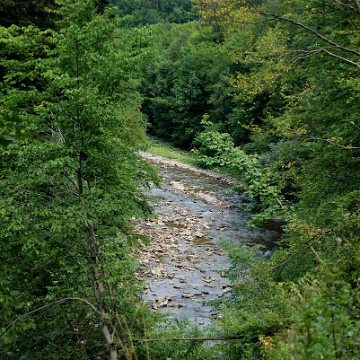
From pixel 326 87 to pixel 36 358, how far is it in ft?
22.0

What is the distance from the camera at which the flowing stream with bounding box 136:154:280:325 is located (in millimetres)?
10555

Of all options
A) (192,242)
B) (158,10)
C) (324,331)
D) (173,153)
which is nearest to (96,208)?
(324,331)

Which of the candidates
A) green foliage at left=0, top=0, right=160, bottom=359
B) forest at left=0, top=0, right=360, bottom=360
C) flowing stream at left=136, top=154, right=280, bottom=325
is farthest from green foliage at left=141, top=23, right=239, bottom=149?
green foliage at left=0, top=0, right=160, bottom=359

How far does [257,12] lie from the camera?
18.0 feet

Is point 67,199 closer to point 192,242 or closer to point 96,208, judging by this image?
point 96,208

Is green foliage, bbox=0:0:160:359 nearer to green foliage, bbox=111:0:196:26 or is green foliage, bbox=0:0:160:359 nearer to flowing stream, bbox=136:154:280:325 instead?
flowing stream, bbox=136:154:280:325

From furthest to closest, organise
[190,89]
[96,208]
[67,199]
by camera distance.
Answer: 1. [190,89]
2. [67,199]
3. [96,208]

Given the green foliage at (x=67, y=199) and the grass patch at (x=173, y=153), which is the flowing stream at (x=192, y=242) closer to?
the green foliage at (x=67, y=199)

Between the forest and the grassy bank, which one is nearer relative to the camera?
the forest

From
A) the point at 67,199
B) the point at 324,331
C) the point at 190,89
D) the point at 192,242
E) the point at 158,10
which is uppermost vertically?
the point at 158,10

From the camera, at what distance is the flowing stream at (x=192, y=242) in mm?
10555

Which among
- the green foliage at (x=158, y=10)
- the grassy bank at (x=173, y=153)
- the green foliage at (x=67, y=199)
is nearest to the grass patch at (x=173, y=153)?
the grassy bank at (x=173, y=153)

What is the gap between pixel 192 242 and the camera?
14.8m

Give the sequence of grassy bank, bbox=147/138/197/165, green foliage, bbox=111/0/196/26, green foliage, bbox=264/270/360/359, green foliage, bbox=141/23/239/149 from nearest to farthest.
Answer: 1. green foliage, bbox=264/270/360/359
2. grassy bank, bbox=147/138/197/165
3. green foliage, bbox=141/23/239/149
4. green foliage, bbox=111/0/196/26
